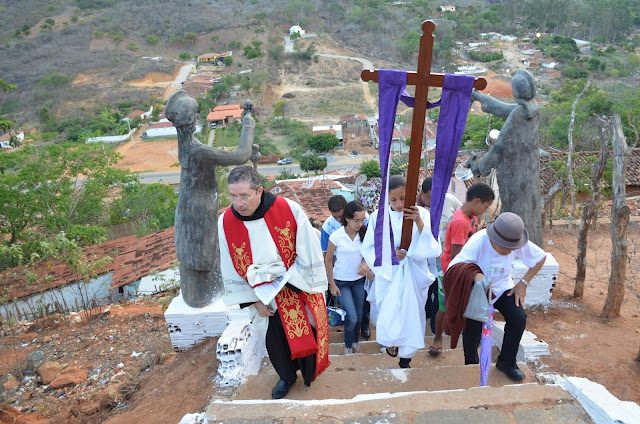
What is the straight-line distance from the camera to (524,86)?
4395 millimetres

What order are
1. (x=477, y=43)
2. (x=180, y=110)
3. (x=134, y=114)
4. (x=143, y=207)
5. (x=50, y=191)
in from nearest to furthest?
(x=180, y=110)
(x=50, y=191)
(x=143, y=207)
(x=134, y=114)
(x=477, y=43)

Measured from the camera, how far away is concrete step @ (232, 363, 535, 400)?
3.19 m

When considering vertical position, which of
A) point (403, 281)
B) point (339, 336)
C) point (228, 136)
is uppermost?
point (403, 281)

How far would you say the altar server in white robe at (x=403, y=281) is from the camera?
345 cm

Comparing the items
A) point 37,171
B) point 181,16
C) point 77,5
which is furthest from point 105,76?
point 37,171

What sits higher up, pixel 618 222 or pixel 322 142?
pixel 618 222

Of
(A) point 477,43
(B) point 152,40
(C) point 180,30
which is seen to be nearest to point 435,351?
(A) point 477,43

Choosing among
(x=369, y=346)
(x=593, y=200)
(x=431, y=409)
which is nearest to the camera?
(x=431, y=409)

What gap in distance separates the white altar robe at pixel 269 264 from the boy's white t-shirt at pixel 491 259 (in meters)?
0.97

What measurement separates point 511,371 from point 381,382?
88 centimetres

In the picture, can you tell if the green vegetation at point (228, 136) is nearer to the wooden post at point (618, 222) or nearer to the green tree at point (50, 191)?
the green tree at point (50, 191)

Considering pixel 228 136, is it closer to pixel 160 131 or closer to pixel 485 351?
pixel 160 131

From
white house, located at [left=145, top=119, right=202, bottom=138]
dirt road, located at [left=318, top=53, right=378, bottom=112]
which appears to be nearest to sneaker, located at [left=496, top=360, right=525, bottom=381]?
white house, located at [left=145, top=119, right=202, bottom=138]

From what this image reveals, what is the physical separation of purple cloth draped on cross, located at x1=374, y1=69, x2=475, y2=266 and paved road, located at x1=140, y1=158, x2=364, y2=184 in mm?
27217
